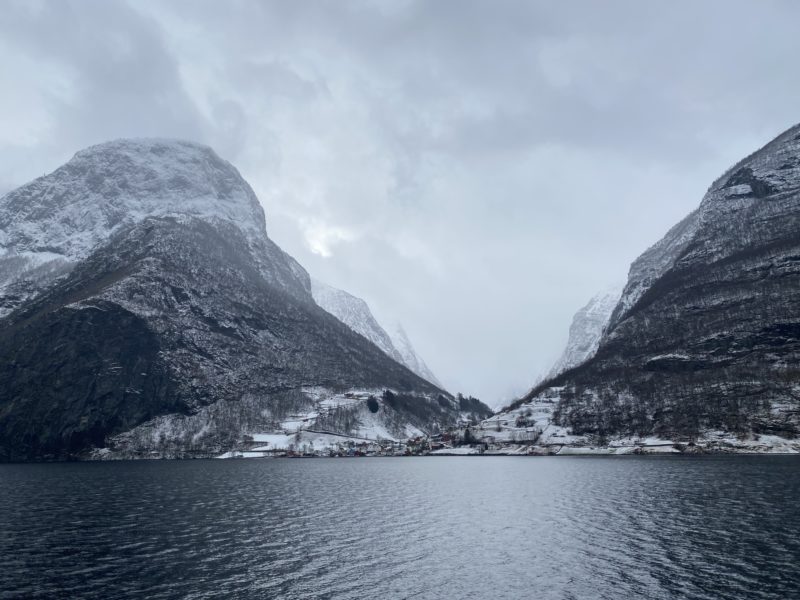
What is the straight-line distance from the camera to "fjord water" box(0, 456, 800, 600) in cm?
4831

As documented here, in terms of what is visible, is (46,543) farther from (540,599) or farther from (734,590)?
(734,590)

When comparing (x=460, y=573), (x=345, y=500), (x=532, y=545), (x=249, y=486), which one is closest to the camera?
(x=460, y=573)

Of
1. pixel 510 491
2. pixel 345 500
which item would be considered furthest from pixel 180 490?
pixel 510 491

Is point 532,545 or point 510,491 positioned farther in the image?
point 510,491

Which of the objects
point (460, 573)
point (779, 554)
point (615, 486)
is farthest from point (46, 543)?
point (615, 486)

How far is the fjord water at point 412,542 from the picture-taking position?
159ft

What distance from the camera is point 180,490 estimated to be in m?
121

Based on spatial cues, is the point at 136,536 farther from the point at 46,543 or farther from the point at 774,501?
the point at 774,501

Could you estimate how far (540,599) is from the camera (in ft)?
150

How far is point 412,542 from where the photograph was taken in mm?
68000

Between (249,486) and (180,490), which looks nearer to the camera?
(180,490)

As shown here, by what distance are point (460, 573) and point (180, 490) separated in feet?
292

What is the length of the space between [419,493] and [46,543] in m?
74.0

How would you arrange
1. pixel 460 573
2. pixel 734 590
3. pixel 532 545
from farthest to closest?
pixel 532 545 → pixel 460 573 → pixel 734 590
